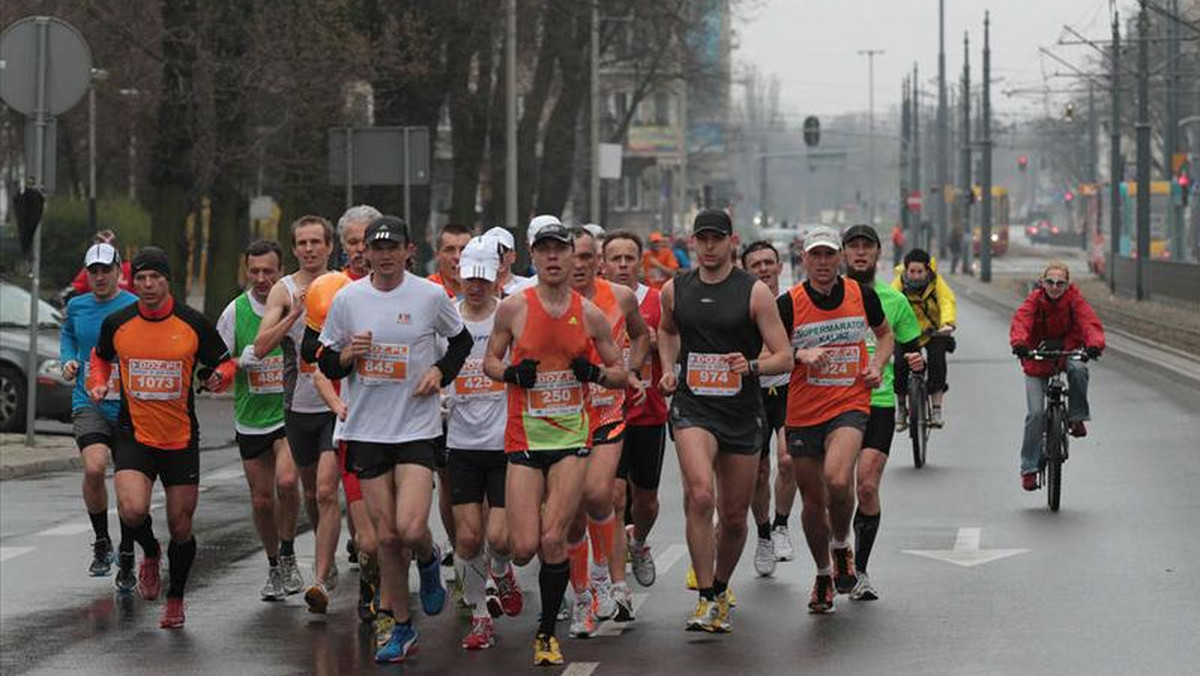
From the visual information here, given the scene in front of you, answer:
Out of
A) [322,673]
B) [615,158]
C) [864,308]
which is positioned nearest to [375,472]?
[322,673]

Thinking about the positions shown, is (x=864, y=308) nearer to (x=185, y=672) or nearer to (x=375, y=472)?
(x=375, y=472)

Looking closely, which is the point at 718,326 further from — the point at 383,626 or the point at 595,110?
the point at 595,110

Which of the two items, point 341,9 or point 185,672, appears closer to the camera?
point 185,672

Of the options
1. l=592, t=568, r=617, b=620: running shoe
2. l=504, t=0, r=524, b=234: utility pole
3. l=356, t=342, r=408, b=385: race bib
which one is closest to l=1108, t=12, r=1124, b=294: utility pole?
l=504, t=0, r=524, b=234: utility pole

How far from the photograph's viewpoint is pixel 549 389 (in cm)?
1118

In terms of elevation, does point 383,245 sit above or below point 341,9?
below

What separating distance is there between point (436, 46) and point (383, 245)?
94.9 feet

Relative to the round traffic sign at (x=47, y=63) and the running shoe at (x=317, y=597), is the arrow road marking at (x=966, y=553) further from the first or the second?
the round traffic sign at (x=47, y=63)

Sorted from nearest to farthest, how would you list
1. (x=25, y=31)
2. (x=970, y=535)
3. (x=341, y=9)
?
1. (x=970, y=535)
2. (x=25, y=31)
3. (x=341, y=9)

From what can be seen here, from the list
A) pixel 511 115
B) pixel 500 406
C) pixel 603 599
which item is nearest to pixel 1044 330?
pixel 603 599

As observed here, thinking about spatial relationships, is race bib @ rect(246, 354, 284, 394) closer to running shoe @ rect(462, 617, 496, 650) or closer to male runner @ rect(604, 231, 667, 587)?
male runner @ rect(604, 231, 667, 587)

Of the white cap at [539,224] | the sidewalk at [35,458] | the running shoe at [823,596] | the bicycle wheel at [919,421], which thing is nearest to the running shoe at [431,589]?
the white cap at [539,224]

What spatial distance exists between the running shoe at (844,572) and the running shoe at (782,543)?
1373 millimetres

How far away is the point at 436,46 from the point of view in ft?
131
